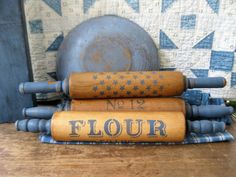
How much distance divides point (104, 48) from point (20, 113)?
0.27 m

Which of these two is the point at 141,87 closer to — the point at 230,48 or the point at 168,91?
the point at 168,91

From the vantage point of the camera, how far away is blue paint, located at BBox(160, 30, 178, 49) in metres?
0.71

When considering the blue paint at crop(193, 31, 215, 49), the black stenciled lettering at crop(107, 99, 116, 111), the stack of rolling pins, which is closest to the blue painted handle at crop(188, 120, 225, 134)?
the stack of rolling pins

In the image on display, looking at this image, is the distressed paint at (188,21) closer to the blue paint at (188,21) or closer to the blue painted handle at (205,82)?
the blue paint at (188,21)

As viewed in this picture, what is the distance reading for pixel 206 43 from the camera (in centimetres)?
70

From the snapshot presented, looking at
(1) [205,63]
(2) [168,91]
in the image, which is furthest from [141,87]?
(1) [205,63]

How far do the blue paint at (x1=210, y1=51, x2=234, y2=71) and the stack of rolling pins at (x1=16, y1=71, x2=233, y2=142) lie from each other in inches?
6.5

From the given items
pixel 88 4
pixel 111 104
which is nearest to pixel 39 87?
pixel 111 104

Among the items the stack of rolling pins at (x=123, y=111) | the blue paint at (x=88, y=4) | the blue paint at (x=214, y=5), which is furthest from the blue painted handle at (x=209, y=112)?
the blue paint at (x=88, y=4)

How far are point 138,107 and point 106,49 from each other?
0.19 meters

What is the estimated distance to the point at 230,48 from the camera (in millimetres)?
692

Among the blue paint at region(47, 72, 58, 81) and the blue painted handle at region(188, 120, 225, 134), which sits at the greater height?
the blue paint at region(47, 72, 58, 81)

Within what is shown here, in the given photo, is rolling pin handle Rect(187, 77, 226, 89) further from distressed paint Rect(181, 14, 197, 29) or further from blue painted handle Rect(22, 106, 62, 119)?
blue painted handle Rect(22, 106, 62, 119)

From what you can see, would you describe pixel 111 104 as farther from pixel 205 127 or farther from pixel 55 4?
pixel 55 4
